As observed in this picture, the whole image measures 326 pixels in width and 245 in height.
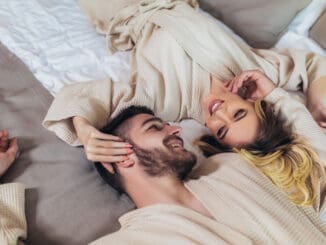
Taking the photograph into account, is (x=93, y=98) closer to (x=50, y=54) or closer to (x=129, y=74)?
(x=129, y=74)

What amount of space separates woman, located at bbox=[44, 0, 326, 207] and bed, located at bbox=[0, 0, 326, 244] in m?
0.07

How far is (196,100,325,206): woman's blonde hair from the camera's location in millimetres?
1009

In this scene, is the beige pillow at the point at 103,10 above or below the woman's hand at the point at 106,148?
above

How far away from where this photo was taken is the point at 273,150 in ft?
3.47

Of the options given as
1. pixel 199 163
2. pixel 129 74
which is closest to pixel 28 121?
pixel 129 74

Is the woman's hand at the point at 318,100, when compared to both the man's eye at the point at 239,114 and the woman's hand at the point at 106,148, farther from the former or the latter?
the woman's hand at the point at 106,148

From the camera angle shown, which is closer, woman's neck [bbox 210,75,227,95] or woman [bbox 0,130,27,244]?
woman [bbox 0,130,27,244]

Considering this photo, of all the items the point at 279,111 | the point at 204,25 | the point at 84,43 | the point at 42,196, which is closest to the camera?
the point at 42,196

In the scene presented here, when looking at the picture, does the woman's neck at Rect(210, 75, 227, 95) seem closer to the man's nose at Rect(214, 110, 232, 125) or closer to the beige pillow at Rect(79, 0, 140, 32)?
the man's nose at Rect(214, 110, 232, 125)

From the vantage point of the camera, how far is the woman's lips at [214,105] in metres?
1.13

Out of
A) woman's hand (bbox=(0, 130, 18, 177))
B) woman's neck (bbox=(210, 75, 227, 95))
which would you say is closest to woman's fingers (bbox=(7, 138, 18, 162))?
woman's hand (bbox=(0, 130, 18, 177))

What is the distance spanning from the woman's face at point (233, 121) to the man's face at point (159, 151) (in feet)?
0.38

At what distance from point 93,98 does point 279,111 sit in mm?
521

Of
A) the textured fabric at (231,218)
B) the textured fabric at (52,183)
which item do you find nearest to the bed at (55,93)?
the textured fabric at (52,183)
